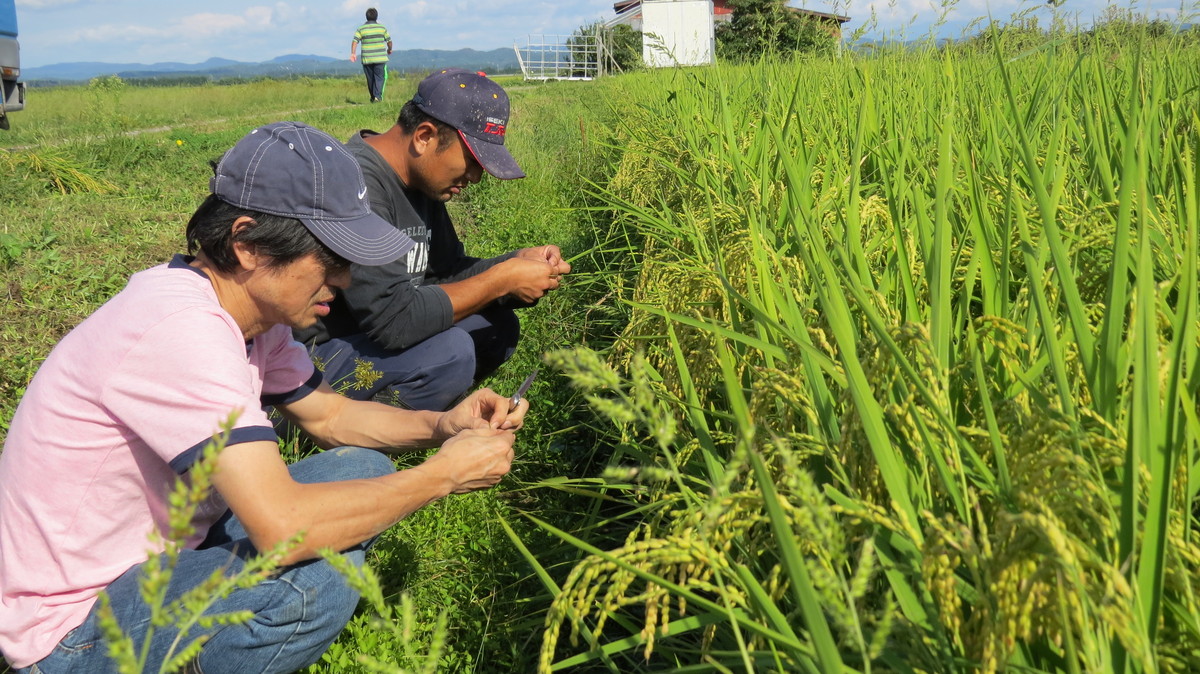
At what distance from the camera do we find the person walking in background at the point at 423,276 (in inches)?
111

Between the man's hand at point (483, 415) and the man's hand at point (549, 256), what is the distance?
1.00m

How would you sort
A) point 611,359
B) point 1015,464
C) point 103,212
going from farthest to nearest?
point 103,212 < point 611,359 < point 1015,464

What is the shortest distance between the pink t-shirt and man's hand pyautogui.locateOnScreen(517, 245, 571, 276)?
1.56 m

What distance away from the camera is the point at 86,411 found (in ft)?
4.97

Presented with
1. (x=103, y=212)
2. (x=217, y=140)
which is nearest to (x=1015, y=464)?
(x=103, y=212)

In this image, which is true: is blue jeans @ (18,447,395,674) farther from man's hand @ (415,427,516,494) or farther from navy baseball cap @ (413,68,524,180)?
navy baseball cap @ (413,68,524,180)

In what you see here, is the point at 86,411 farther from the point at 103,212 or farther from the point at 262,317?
the point at 103,212

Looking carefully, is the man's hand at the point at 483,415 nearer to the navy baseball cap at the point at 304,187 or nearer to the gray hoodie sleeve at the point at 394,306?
the navy baseball cap at the point at 304,187

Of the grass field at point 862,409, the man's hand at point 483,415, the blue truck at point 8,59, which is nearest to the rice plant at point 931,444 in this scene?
the grass field at point 862,409

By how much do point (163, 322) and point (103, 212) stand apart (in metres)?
5.07

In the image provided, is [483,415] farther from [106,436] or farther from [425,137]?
[425,137]

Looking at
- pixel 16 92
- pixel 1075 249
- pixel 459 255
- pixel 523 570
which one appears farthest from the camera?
pixel 16 92

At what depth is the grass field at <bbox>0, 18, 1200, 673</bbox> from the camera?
856mm

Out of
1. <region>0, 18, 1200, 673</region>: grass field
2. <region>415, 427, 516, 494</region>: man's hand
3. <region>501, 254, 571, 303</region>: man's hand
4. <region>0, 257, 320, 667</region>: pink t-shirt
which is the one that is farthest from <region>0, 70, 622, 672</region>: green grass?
<region>0, 257, 320, 667</region>: pink t-shirt
